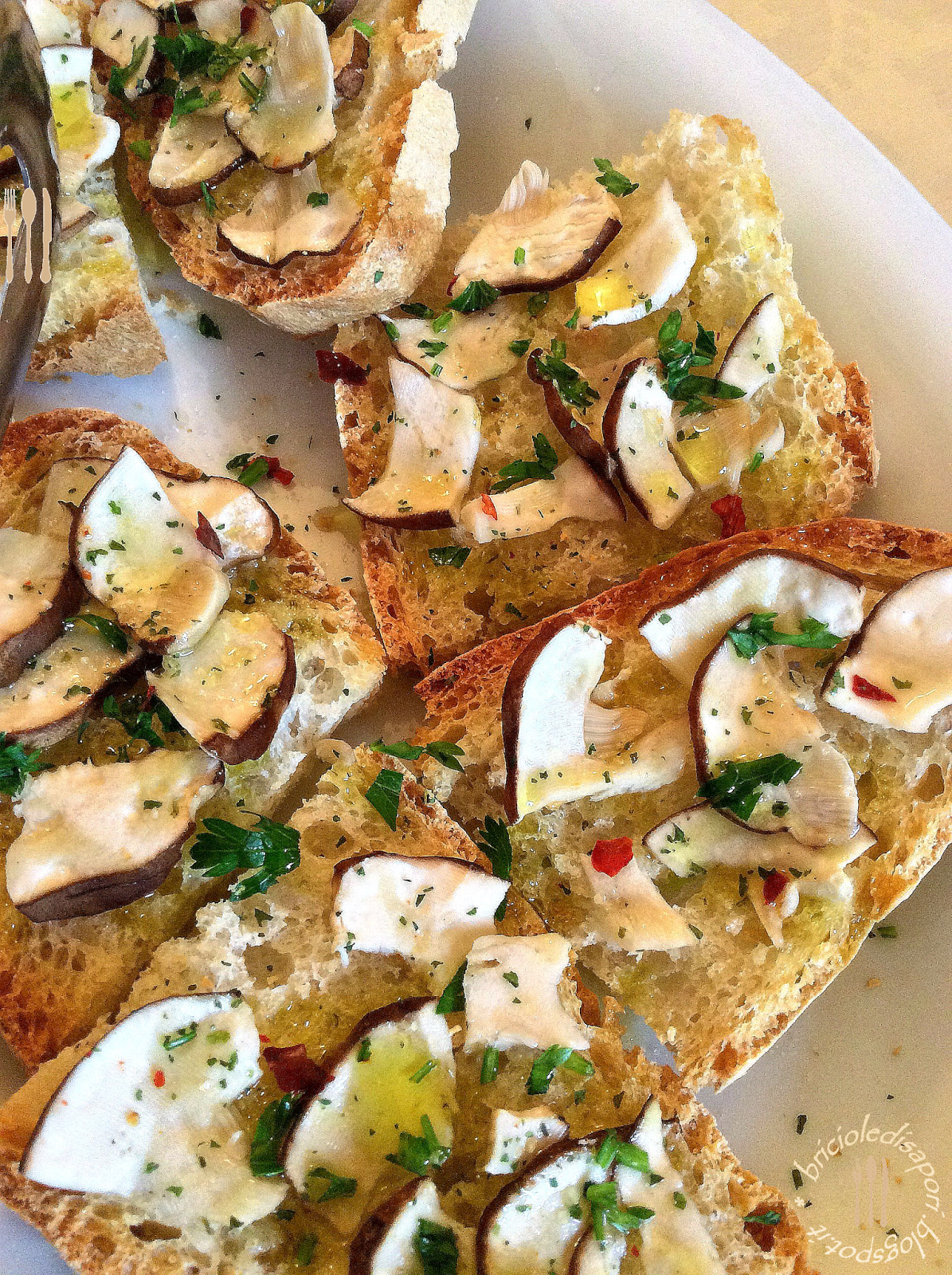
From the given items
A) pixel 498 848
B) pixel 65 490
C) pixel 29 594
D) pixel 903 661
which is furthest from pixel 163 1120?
pixel 903 661

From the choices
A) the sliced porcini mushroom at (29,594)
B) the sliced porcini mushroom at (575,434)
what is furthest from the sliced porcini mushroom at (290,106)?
the sliced porcini mushroom at (29,594)

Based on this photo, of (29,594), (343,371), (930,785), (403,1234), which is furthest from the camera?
(343,371)

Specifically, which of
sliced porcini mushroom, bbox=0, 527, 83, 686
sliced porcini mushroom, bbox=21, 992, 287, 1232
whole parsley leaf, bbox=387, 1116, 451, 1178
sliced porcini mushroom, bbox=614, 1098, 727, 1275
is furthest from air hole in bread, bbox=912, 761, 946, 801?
sliced porcini mushroom, bbox=0, 527, 83, 686

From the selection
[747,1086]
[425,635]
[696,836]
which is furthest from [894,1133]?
[425,635]

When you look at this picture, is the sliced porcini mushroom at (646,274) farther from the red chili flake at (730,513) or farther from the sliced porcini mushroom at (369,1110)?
the sliced porcini mushroom at (369,1110)

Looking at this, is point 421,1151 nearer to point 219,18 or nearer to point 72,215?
point 72,215

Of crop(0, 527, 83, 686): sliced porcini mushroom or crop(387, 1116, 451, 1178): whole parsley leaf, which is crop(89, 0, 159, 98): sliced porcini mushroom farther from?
crop(387, 1116, 451, 1178): whole parsley leaf

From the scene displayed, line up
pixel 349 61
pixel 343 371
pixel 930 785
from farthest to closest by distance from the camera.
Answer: pixel 343 371
pixel 349 61
pixel 930 785
